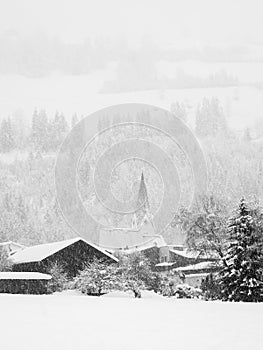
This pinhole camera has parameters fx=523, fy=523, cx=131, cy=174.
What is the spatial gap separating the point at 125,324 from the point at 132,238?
75.4m

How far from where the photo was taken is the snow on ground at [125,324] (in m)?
9.09

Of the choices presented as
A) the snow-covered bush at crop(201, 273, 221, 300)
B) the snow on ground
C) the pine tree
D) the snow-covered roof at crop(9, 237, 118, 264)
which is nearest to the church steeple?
the snow-covered roof at crop(9, 237, 118, 264)

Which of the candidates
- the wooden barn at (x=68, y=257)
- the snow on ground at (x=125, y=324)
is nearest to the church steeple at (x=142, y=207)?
the wooden barn at (x=68, y=257)

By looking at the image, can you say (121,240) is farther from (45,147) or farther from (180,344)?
(45,147)

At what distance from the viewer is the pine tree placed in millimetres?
21984

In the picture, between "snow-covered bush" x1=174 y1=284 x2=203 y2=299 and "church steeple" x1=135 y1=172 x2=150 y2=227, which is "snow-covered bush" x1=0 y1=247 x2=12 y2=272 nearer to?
Result: "snow-covered bush" x1=174 y1=284 x2=203 y2=299

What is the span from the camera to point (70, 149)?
554 ft

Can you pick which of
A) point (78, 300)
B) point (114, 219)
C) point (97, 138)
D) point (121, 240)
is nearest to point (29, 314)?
point (78, 300)

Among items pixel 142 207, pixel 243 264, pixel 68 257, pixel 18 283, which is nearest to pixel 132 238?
pixel 142 207

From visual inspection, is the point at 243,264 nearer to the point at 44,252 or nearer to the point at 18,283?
the point at 18,283

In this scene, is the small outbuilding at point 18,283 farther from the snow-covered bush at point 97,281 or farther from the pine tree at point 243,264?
the pine tree at point 243,264

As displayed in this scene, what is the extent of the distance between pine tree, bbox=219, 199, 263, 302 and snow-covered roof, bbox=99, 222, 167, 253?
51912mm

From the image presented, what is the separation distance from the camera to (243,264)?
22.3 meters

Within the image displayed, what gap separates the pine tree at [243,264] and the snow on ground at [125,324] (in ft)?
27.8
